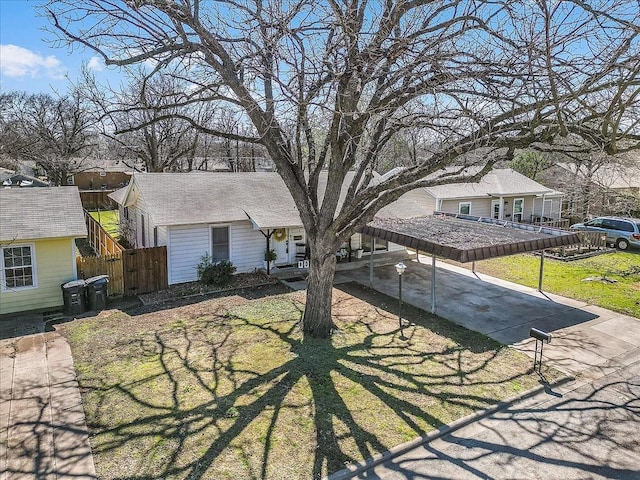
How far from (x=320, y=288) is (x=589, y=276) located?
12.4 metres

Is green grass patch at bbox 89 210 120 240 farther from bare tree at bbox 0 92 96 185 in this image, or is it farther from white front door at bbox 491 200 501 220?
white front door at bbox 491 200 501 220

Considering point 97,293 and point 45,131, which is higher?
point 45,131

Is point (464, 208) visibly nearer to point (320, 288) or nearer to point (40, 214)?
point (320, 288)

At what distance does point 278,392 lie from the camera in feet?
25.3

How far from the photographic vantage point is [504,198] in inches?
1041

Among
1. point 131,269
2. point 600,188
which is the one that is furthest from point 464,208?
point 131,269

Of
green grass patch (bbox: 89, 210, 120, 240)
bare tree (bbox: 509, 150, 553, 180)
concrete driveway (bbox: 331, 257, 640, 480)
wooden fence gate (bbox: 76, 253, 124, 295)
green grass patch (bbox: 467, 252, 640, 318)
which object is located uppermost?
bare tree (bbox: 509, 150, 553, 180)

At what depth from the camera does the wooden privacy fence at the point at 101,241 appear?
16.7 metres

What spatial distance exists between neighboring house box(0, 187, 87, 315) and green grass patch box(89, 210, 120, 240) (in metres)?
11.0

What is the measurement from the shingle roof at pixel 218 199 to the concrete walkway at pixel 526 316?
11.3ft

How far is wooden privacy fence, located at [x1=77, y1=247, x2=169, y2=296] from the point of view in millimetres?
13344

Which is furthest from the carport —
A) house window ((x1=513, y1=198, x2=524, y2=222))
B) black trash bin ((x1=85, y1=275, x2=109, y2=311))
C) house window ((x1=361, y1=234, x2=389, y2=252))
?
house window ((x1=513, y1=198, x2=524, y2=222))

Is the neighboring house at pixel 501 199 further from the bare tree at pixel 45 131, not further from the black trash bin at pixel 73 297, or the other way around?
the bare tree at pixel 45 131

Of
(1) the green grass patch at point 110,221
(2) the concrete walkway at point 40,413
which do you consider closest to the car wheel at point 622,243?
(2) the concrete walkway at point 40,413
